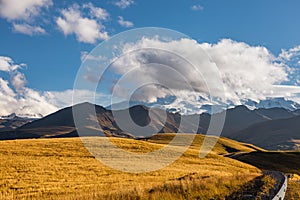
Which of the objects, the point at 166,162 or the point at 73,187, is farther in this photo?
the point at 166,162

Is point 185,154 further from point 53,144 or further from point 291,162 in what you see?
point 291,162

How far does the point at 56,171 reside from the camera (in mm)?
39719

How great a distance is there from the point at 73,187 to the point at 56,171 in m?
10.6

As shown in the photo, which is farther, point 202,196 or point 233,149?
point 233,149

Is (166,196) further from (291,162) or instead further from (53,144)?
(291,162)

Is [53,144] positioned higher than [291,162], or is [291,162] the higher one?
[53,144]

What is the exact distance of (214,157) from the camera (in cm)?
7650

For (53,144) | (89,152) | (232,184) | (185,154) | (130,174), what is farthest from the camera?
(185,154)

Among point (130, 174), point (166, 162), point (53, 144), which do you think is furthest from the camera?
point (53, 144)

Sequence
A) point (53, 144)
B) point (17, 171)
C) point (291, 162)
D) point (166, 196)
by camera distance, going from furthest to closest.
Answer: point (291, 162)
point (53, 144)
point (17, 171)
point (166, 196)

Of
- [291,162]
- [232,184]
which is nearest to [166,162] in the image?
[232,184]

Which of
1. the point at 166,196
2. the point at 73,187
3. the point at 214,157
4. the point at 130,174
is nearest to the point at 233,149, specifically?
the point at 214,157

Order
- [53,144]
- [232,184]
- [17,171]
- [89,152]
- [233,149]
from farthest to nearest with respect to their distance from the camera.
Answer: [233,149], [53,144], [89,152], [17,171], [232,184]

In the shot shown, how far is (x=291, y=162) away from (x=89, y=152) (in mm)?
62615
